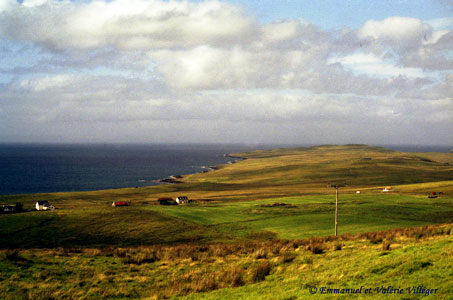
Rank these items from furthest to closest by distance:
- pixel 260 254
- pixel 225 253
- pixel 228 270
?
pixel 225 253
pixel 260 254
pixel 228 270

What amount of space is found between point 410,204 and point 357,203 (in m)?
9.97

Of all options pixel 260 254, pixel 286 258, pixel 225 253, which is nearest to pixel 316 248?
pixel 286 258

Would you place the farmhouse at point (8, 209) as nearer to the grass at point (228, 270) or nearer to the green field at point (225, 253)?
the green field at point (225, 253)

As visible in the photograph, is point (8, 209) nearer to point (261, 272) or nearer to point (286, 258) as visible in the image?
point (286, 258)

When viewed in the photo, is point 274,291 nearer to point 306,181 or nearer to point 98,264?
point 98,264

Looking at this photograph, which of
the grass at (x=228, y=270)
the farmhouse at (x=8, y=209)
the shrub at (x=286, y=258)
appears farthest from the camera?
the farmhouse at (x=8, y=209)

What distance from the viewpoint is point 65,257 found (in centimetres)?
2606

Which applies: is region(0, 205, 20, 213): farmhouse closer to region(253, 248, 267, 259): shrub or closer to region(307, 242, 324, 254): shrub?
region(253, 248, 267, 259): shrub

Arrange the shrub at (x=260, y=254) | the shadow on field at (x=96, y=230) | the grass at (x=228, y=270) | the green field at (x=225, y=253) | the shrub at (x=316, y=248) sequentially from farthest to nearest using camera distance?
the shadow on field at (x=96, y=230), the shrub at (x=316, y=248), the shrub at (x=260, y=254), the green field at (x=225, y=253), the grass at (x=228, y=270)

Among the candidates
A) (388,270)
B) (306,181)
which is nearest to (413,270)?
(388,270)

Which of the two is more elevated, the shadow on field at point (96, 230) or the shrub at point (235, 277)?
the shrub at point (235, 277)

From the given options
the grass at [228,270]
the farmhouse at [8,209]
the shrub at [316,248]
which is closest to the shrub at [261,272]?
the grass at [228,270]

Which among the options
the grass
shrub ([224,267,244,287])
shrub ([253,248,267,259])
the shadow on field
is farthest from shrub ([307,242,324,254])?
the shadow on field

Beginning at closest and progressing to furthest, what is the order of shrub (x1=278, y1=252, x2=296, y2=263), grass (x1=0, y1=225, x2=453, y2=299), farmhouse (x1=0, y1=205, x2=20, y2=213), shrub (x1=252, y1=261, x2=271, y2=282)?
grass (x1=0, y1=225, x2=453, y2=299) < shrub (x1=252, y1=261, x2=271, y2=282) < shrub (x1=278, y1=252, x2=296, y2=263) < farmhouse (x1=0, y1=205, x2=20, y2=213)
